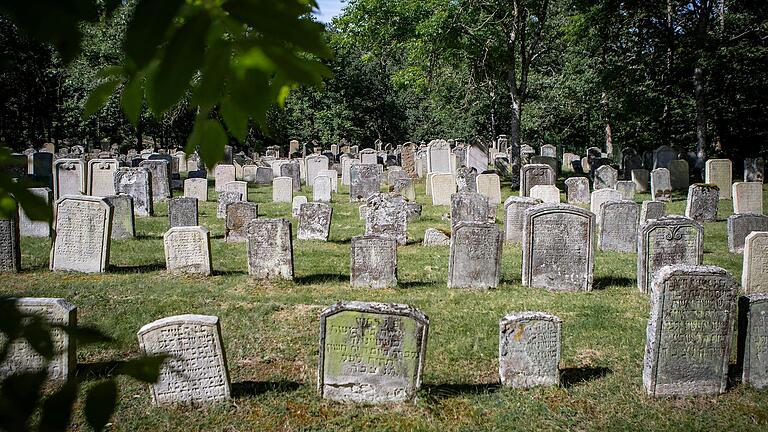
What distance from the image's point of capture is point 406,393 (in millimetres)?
6180

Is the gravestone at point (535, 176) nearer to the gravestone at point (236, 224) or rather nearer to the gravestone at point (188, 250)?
the gravestone at point (236, 224)

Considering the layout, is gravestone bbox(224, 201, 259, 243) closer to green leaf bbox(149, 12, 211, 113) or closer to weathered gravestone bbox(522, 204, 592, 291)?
weathered gravestone bbox(522, 204, 592, 291)

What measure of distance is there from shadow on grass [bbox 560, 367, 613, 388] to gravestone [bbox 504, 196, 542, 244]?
23.5 feet

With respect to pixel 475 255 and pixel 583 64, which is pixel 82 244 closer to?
pixel 475 255

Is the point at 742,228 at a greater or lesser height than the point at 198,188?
lesser

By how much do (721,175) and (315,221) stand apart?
15.9 metres

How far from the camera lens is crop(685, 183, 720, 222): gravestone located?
1733 cm

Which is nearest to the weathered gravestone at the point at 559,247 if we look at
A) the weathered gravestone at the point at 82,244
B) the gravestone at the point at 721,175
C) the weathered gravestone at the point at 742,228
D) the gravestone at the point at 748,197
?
the weathered gravestone at the point at 742,228

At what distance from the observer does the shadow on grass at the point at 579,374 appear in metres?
6.68

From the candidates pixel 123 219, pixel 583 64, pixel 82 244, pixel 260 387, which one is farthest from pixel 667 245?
pixel 583 64

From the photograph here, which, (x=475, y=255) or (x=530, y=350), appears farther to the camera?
(x=475, y=255)

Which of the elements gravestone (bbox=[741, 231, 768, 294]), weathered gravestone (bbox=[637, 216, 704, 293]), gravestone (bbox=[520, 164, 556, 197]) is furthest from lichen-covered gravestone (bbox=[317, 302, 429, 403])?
gravestone (bbox=[520, 164, 556, 197])

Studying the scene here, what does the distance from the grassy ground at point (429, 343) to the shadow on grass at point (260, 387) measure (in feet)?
0.07

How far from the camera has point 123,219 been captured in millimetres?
14562
